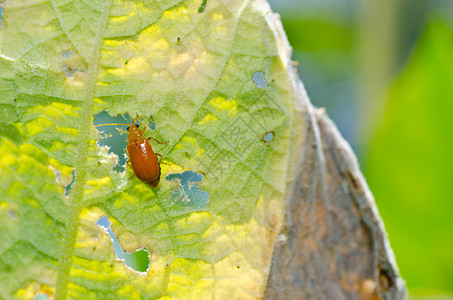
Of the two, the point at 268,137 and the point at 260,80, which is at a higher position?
the point at 260,80

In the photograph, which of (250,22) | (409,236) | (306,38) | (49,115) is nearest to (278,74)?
(250,22)

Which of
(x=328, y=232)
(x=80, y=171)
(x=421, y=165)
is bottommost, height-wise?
(x=421, y=165)

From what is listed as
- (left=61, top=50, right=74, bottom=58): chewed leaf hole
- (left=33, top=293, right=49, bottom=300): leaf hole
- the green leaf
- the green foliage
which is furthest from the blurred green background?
(left=61, top=50, right=74, bottom=58): chewed leaf hole

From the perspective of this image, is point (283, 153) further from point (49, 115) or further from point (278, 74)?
point (49, 115)

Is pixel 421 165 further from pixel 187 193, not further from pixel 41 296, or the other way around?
pixel 41 296

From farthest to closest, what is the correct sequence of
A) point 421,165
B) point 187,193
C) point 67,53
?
point 421,165 < point 187,193 < point 67,53

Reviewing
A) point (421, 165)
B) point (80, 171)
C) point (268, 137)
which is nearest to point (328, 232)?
point (268, 137)
